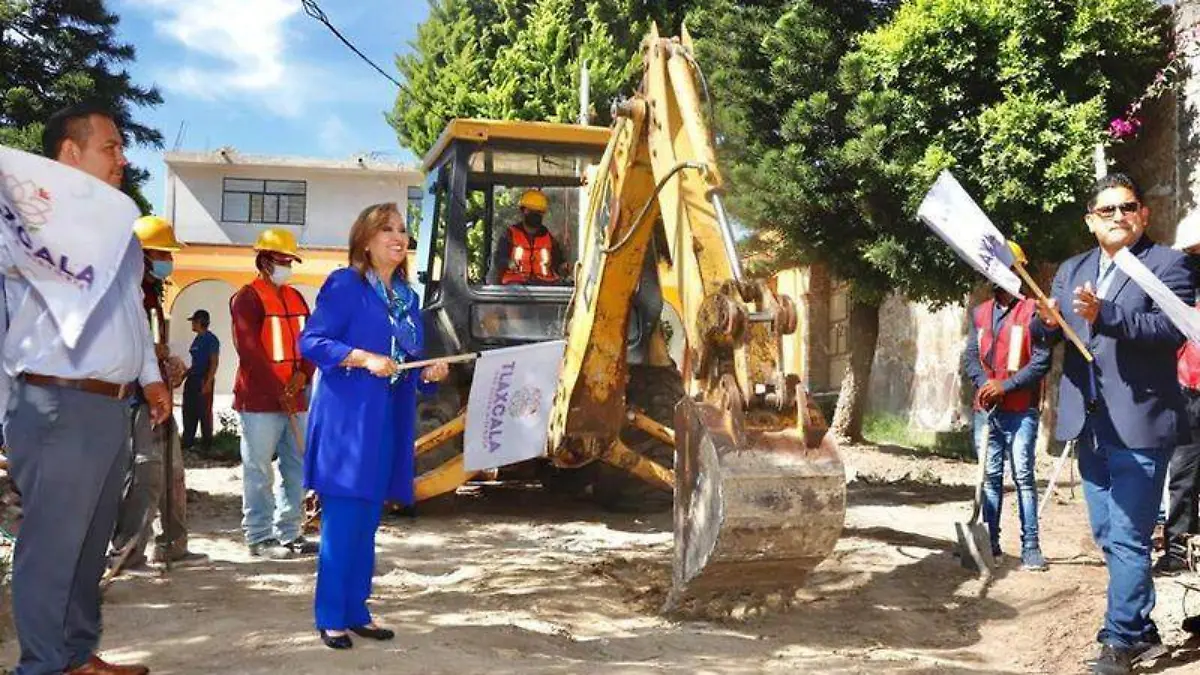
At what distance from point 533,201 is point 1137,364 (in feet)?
14.4

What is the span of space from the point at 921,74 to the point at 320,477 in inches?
346

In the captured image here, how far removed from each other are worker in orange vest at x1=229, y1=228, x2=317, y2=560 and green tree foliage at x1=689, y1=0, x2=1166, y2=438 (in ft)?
22.8

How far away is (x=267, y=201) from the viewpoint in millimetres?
30328

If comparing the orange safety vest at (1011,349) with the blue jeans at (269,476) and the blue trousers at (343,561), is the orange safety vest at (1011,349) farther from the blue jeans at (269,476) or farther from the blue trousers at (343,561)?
the blue jeans at (269,476)

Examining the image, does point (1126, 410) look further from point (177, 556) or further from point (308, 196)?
point (308, 196)

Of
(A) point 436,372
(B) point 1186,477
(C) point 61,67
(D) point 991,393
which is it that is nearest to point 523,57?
(C) point 61,67

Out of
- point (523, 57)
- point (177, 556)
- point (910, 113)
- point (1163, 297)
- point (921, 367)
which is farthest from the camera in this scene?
point (523, 57)

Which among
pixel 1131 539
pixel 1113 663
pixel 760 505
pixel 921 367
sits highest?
pixel 921 367

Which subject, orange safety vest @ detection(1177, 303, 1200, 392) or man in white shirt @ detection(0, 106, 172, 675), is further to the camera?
orange safety vest @ detection(1177, 303, 1200, 392)

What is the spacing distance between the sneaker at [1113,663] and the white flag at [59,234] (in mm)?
3845

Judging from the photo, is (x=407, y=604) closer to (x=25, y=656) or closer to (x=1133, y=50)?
(x=25, y=656)

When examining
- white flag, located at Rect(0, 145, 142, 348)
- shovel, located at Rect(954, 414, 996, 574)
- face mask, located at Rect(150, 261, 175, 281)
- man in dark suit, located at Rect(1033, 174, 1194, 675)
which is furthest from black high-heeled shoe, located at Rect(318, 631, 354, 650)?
shovel, located at Rect(954, 414, 996, 574)

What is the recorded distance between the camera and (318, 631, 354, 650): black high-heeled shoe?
12.9 feet

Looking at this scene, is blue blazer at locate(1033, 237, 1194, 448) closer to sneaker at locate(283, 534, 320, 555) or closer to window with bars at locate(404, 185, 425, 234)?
sneaker at locate(283, 534, 320, 555)
